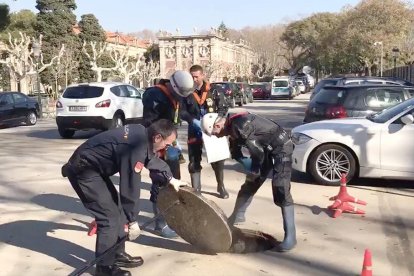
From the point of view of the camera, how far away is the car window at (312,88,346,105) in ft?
36.7

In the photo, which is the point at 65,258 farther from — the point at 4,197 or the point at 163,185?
the point at 4,197

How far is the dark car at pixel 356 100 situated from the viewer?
10.9 meters

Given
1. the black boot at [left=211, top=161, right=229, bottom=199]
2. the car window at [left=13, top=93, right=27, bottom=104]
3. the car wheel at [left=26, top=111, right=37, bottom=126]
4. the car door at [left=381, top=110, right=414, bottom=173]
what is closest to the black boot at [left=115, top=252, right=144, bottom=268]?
the black boot at [left=211, top=161, right=229, bottom=199]

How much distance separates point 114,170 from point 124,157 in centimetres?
22

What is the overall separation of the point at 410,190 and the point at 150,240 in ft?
13.8

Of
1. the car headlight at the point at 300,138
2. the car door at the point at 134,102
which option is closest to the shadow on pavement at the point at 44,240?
the car headlight at the point at 300,138

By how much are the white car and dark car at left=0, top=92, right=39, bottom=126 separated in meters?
15.2

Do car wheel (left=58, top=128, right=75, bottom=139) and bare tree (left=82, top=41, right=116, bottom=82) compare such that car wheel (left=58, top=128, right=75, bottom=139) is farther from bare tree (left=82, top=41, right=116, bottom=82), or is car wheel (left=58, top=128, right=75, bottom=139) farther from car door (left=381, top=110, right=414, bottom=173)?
bare tree (left=82, top=41, right=116, bottom=82)

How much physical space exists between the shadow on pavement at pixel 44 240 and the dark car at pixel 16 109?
50.1 feet

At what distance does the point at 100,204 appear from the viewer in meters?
4.52

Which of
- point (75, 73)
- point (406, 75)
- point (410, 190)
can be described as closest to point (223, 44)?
point (75, 73)

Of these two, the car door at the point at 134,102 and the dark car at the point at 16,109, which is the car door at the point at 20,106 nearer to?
the dark car at the point at 16,109

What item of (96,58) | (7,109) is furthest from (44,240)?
(96,58)

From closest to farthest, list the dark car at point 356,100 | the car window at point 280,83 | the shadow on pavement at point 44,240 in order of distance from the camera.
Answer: the shadow on pavement at point 44,240, the dark car at point 356,100, the car window at point 280,83
